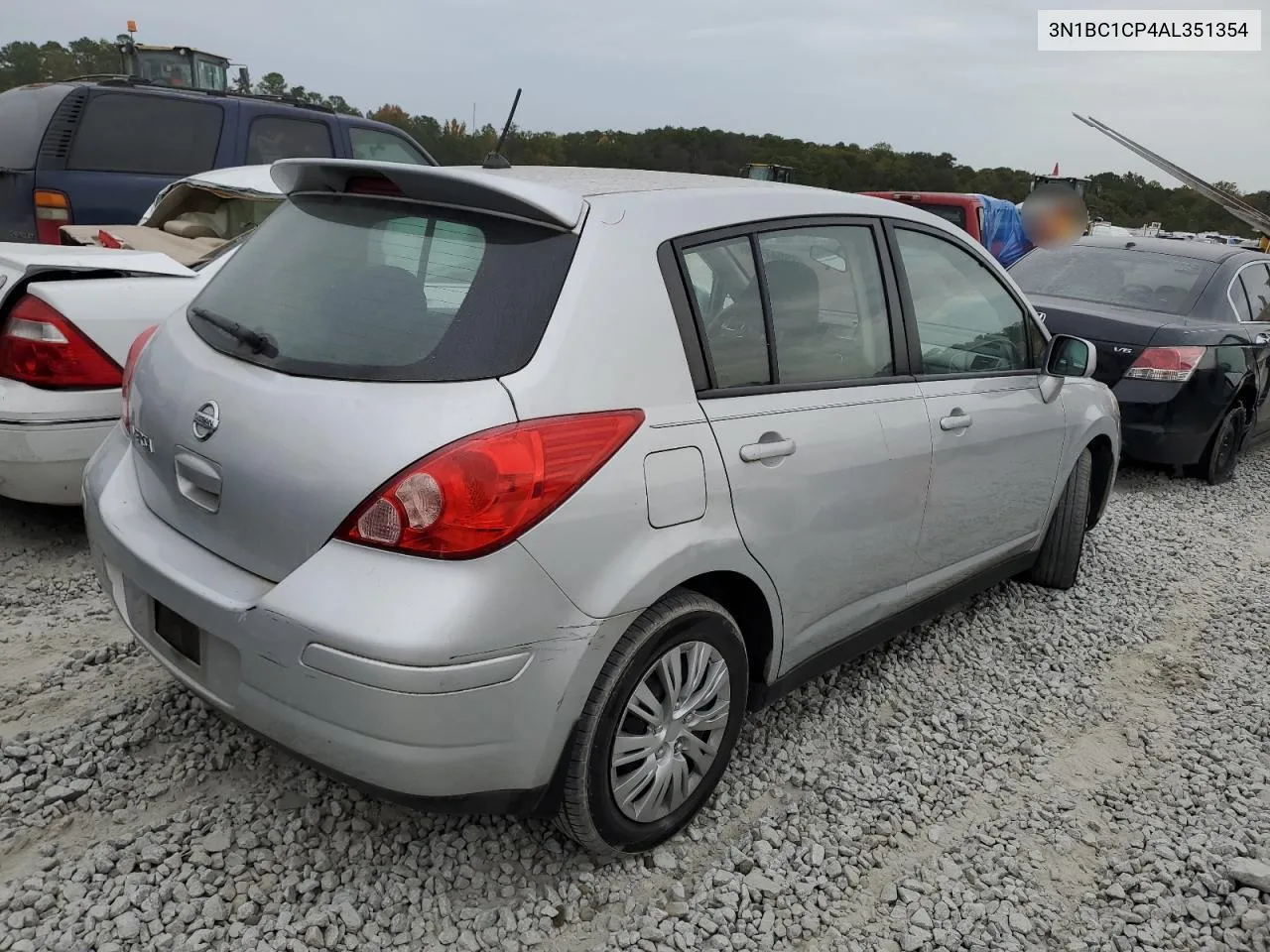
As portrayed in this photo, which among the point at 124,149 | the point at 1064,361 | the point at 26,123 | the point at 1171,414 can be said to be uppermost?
the point at 26,123

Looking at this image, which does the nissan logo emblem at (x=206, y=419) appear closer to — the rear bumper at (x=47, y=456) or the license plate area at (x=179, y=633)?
the license plate area at (x=179, y=633)

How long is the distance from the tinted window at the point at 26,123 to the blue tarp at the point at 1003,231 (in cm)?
920

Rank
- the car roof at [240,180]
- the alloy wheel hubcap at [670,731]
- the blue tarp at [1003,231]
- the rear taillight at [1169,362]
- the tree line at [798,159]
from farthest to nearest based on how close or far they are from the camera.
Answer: the tree line at [798,159] < the blue tarp at [1003,231] < the rear taillight at [1169,362] < the car roof at [240,180] < the alloy wheel hubcap at [670,731]

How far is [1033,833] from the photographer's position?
2.79 meters

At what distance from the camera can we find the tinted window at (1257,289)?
7.01 m

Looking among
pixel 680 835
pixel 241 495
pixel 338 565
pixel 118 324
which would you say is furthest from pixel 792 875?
pixel 118 324

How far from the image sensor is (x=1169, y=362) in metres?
6.09

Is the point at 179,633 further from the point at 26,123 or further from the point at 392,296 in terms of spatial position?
the point at 26,123

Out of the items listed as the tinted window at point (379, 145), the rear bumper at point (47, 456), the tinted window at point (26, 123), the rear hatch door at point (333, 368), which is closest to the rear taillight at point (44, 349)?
the rear bumper at point (47, 456)

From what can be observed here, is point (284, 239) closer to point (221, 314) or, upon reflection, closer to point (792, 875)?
point (221, 314)

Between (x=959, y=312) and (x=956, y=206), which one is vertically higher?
(x=956, y=206)

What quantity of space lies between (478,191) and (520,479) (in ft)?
2.36

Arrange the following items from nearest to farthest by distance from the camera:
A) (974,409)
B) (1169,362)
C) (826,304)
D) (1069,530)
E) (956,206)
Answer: (826,304)
(974,409)
(1069,530)
(1169,362)
(956,206)

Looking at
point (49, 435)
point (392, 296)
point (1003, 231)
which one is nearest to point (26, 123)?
point (49, 435)
